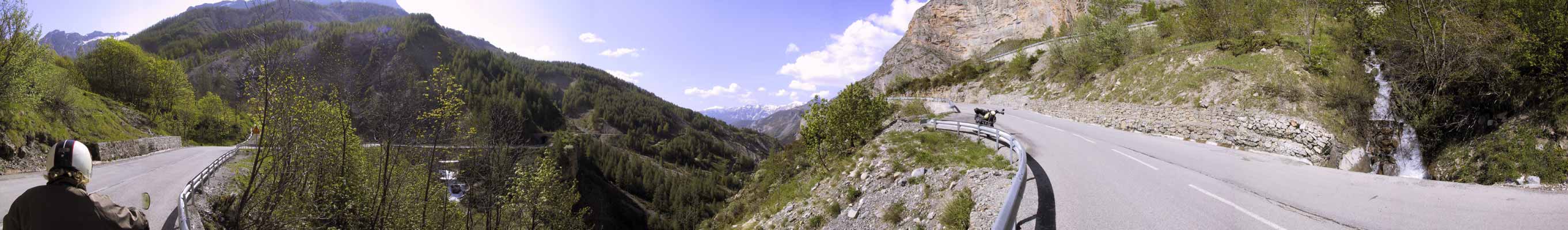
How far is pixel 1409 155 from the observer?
1409cm

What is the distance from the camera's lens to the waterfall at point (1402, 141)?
45.1ft

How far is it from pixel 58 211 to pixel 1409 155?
24.8m

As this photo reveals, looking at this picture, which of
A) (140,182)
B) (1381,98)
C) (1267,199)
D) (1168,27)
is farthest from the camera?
(1168,27)

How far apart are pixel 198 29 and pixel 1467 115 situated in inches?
9799

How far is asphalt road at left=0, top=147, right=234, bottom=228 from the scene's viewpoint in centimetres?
1230

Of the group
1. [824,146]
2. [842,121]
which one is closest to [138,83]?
[824,146]

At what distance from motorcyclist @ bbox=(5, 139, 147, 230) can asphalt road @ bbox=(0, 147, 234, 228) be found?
35.2ft

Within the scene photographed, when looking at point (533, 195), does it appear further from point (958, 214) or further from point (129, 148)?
point (958, 214)

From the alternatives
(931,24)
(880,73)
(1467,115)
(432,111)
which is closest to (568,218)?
(432,111)

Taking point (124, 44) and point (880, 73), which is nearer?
point (124, 44)

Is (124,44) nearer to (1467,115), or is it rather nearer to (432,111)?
(432,111)

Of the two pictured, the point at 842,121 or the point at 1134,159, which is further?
the point at 842,121

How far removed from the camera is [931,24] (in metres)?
90.5

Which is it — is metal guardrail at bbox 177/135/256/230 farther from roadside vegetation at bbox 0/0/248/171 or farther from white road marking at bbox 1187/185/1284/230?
white road marking at bbox 1187/185/1284/230
